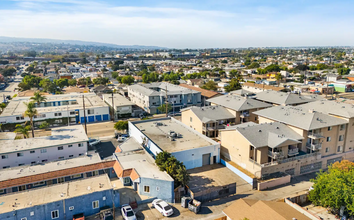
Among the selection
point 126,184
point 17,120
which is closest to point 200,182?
point 126,184

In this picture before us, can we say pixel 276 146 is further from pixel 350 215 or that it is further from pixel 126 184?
pixel 126 184

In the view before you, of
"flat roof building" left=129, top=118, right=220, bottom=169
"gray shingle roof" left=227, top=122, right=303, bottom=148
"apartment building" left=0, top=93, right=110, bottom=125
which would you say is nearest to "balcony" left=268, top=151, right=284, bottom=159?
"gray shingle roof" left=227, top=122, right=303, bottom=148

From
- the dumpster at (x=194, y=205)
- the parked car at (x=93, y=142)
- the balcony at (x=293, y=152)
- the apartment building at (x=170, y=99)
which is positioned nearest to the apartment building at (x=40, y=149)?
the parked car at (x=93, y=142)

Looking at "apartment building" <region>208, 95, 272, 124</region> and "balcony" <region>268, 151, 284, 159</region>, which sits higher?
"apartment building" <region>208, 95, 272, 124</region>

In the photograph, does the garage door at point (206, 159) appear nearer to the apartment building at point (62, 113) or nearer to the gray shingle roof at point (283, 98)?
the gray shingle roof at point (283, 98)

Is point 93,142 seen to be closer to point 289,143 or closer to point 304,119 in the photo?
point 289,143

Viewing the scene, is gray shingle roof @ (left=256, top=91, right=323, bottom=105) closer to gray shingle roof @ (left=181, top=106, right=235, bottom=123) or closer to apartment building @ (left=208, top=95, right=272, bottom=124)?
apartment building @ (left=208, top=95, right=272, bottom=124)

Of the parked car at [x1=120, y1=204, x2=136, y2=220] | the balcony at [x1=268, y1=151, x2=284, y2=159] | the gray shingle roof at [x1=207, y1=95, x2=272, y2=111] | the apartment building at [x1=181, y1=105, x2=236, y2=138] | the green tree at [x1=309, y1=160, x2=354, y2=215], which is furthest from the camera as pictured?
the gray shingle roof at [x1=207, y1=95, x2=272, y2=111]

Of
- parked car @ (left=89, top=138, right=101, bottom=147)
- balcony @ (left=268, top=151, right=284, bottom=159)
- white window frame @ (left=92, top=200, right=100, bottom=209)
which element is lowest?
parked car @ (left=89, top=138, right=101, bottom=147)
